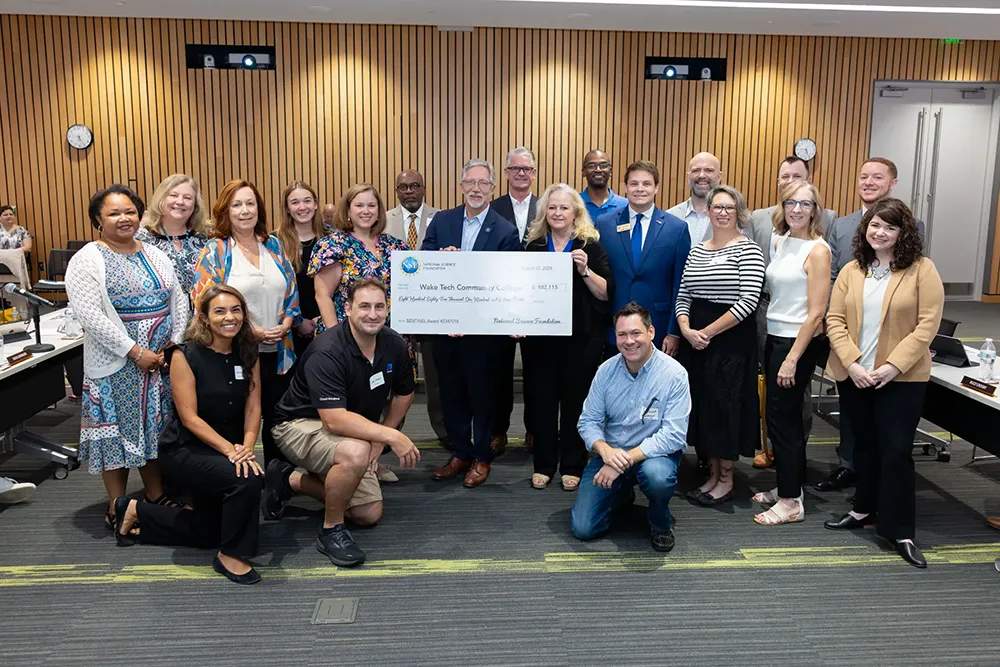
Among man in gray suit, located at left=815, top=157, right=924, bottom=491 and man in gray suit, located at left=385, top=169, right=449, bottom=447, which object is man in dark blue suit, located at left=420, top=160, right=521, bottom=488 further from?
man in gray suit, located at left=815, top=157, right=924, bottom=491

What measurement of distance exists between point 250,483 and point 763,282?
8.23 feet

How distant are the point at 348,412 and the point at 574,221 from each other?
1.52 meters

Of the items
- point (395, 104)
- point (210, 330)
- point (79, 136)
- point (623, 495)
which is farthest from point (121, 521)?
point (79, 136)

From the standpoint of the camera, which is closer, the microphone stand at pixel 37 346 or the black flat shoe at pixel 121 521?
the black flat shoe at pixel 121 521

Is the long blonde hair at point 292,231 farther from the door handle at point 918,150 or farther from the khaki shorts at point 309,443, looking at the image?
the door handle at point 918,150

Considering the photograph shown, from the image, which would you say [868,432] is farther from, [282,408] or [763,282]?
[282,408]

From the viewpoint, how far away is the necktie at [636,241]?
13.0ft

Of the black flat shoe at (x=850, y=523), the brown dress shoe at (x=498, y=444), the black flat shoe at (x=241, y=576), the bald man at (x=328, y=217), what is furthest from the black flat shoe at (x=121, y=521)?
the black flat shoe at (x=850, y=523)

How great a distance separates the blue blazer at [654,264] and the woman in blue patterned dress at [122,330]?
7.07ft

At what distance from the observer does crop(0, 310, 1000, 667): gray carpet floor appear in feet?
8.64

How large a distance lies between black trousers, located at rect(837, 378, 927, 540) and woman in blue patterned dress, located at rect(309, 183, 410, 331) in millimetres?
2343

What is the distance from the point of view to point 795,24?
344 inches

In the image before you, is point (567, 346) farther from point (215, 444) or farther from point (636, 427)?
point (215, 444)

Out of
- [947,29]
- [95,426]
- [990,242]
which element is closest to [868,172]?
[95,426]
